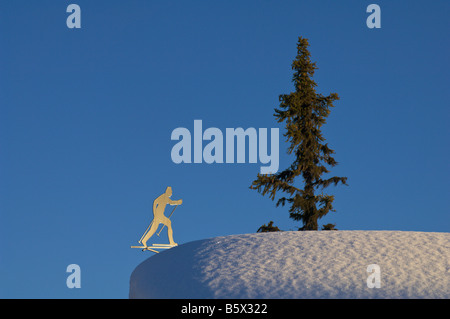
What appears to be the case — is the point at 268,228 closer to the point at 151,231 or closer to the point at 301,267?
the point at 151,231

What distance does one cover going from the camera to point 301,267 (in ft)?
50.0

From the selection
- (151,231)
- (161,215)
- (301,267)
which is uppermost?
(161,215)

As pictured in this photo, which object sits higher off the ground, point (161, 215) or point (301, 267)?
point (161, 215)

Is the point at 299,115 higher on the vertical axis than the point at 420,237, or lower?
higher

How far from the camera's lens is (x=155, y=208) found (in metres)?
22.1

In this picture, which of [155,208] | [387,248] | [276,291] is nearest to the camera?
[276,291]

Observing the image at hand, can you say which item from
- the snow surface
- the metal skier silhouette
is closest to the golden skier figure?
the metal skier silhouette

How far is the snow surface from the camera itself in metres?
14.1

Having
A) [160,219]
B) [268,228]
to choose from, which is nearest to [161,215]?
[160,219]

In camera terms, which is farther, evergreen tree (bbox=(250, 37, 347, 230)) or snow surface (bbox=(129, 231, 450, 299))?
evergreen tree (bbox=(250, 37, 347, 230))

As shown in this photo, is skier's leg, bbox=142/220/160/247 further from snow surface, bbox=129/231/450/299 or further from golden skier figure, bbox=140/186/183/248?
snow surface, bbox=129/231/450/299
